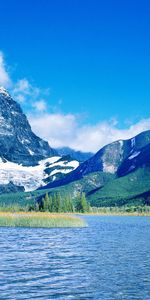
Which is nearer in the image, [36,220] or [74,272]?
[74,272]

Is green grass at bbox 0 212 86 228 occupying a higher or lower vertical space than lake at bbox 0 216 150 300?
higher

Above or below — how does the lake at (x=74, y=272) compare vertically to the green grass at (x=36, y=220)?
below

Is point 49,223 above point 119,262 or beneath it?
above

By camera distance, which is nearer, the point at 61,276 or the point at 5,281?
the point at 5,281

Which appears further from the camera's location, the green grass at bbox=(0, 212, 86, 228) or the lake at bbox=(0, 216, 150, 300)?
the green grass at bbox=(0, 212, 86, 228)

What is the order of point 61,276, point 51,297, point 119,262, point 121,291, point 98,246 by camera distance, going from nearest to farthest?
A: 1. point 51,297
2. point 121,291
3. point 61,276
4. point 119,262
5. point 98,246

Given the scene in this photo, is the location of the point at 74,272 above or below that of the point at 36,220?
below

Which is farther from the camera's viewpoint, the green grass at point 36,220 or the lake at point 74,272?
the green grass at point 36,220

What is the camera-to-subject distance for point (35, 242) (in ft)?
287

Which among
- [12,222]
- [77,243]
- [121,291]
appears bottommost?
[121,291]

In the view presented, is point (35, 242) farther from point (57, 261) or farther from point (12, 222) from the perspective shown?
point (12, 222)

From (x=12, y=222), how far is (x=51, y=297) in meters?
93.6

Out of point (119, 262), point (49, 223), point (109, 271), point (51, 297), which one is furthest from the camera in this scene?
point (49, 223)

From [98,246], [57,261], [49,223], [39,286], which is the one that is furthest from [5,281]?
[49,223]
